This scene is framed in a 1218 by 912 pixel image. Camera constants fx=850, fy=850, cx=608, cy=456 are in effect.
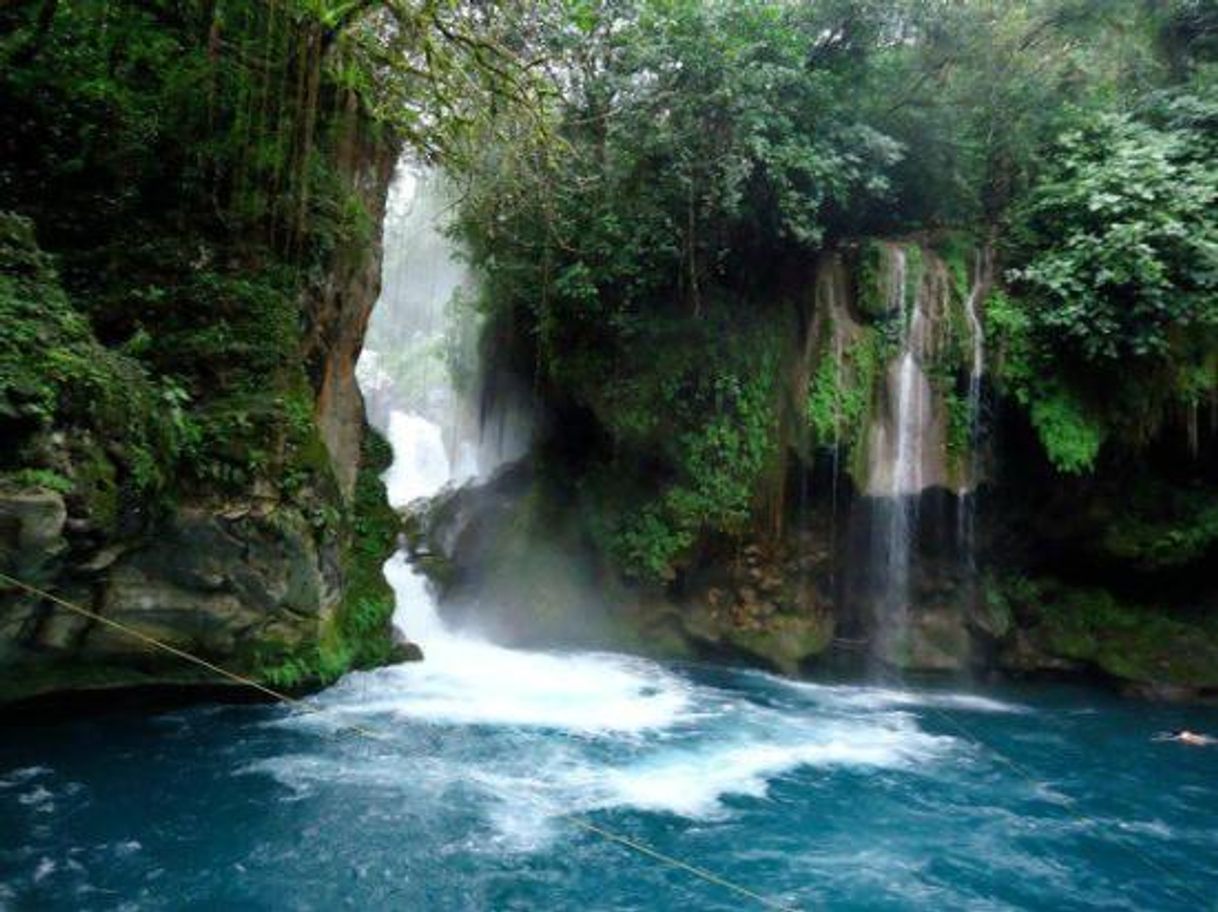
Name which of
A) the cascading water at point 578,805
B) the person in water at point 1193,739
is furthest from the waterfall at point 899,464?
the person in water at point 1193,739

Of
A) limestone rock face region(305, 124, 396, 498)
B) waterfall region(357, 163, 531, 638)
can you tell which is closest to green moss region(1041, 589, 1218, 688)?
waterfall region(357, 163, 531, 638)

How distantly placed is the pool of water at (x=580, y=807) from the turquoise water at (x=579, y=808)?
2 cm

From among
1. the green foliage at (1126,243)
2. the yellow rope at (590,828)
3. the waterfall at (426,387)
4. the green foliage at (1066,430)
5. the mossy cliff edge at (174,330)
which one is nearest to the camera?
the yellow rope at (590,828)

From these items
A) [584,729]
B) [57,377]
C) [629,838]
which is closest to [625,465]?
[584,729]

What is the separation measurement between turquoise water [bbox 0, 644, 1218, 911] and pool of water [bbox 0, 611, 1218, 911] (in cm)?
2

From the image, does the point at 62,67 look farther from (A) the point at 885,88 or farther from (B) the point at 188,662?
(A) the point at 885,88

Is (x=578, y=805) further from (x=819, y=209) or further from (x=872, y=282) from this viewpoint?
(x=819, y=209)

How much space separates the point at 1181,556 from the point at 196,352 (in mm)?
11434

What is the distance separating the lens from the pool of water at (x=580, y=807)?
5082mm

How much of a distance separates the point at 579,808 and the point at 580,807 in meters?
0.02

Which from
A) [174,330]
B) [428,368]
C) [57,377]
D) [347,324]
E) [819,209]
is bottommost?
[57,377]

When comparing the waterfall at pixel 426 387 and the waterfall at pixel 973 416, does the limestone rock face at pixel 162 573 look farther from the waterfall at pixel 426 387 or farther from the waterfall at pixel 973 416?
the waterfall at pixel 973 416

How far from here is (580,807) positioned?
6281 millimetres

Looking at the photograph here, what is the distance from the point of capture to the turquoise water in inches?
200
